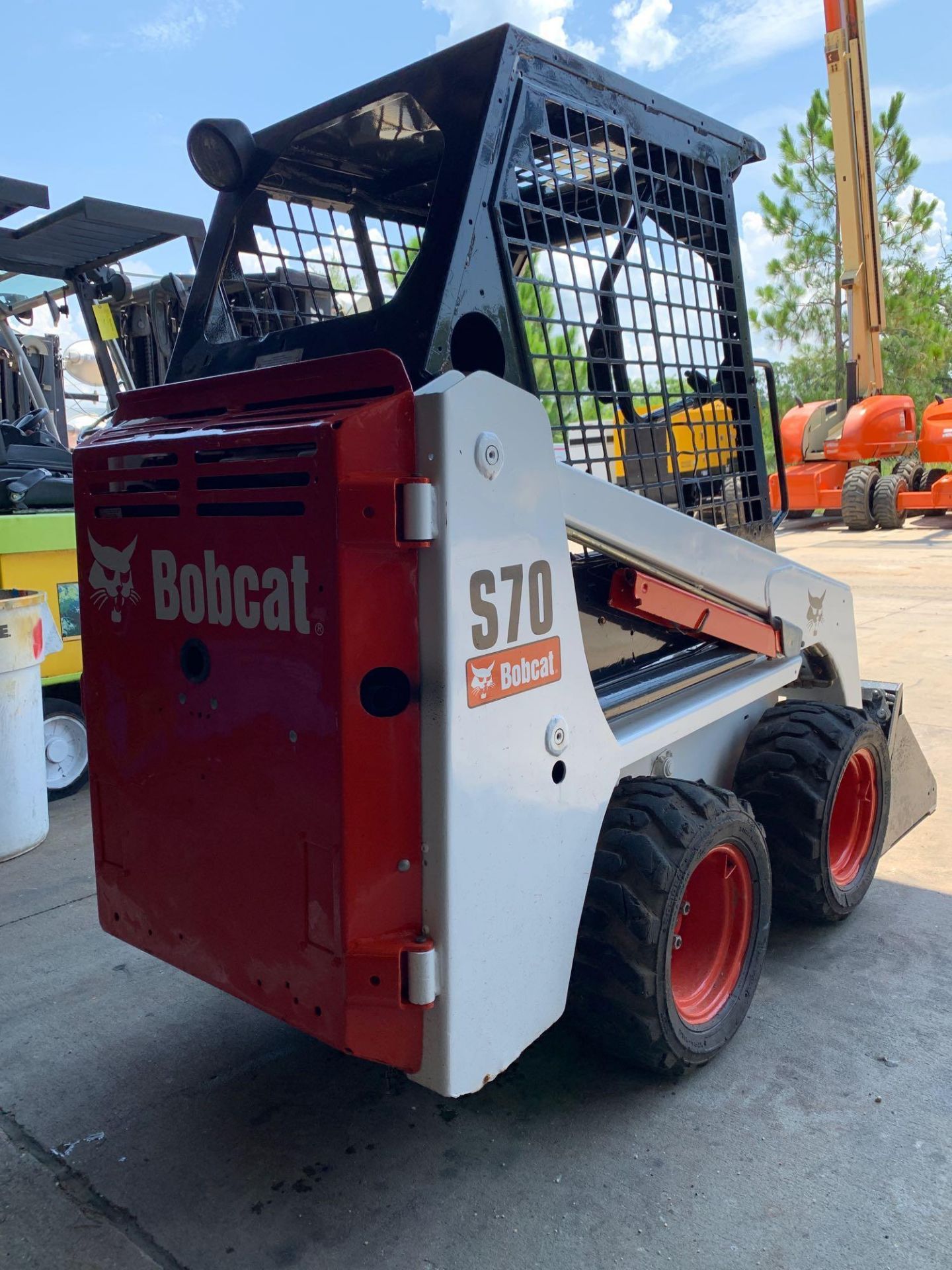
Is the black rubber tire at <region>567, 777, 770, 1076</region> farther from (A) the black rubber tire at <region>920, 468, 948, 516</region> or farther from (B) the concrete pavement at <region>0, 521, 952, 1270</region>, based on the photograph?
(A) the black rubber tire at <region>920, 468, 948, 516</region>

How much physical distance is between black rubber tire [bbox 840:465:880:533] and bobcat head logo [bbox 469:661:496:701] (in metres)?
15.2

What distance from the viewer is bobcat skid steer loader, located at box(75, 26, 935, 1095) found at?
188 centimetres

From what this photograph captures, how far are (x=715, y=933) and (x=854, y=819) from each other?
1.02 m

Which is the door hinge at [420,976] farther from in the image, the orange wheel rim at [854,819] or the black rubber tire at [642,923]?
the orange wheel rim at [854,819]

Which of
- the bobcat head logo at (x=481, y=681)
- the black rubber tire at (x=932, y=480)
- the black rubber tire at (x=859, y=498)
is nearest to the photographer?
the bobcat head logo at (x=481, y=681)

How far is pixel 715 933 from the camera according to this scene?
8.89 feet

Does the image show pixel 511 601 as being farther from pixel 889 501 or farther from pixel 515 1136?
pixel 889 501

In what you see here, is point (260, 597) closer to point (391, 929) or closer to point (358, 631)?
point (358, 631)

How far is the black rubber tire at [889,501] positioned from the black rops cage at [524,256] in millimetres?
13697

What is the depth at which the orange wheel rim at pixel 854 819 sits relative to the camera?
339 cm

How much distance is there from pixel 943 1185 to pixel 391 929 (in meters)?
1.29

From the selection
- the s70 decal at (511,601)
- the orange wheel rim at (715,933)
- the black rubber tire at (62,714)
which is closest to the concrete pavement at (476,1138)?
the orange wheel rim at (715,933)

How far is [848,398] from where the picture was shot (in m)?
16.5

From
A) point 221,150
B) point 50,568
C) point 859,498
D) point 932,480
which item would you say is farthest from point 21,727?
point 932,480
